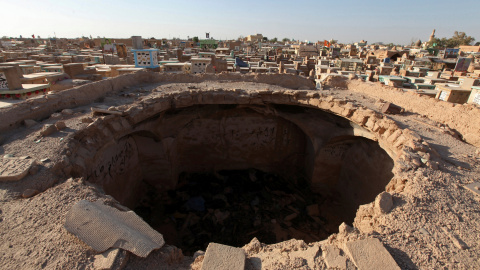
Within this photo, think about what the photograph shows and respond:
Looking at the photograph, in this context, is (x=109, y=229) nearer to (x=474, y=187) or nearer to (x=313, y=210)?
(x=474, y=187)

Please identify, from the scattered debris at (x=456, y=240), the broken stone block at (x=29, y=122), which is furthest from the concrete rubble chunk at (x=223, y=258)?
the broken stone block at (x=29, y=122)

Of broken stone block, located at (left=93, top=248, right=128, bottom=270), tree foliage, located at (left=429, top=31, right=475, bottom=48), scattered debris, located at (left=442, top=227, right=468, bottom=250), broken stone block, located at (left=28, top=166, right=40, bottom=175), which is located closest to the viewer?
broken stone block, located at (left=93, top=248, right=128, bottom=270)

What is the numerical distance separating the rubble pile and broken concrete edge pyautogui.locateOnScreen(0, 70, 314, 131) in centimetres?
425

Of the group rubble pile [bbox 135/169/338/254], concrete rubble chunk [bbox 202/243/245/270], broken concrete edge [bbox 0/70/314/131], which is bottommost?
rubble pile [bbox 135/169/338/254]

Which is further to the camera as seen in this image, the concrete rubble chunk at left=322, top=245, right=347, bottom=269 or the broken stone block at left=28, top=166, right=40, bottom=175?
the broken stone block at left=28, top=166, right=40, bottom=175

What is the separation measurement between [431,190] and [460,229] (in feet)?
2.85

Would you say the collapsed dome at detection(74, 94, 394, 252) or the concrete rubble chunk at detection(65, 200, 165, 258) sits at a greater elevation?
the concrete rubble chunk at detection(65, 200, 165, 258)

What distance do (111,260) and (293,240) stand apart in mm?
2522

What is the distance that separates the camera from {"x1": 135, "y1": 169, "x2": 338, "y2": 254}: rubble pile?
8695mm

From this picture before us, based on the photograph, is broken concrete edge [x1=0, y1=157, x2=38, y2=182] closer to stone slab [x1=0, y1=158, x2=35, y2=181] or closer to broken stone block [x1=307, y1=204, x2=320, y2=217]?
stone slab [x1=0, y1=158, x2=35, y2=181]

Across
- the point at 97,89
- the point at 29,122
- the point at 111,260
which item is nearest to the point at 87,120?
the point at 29,122

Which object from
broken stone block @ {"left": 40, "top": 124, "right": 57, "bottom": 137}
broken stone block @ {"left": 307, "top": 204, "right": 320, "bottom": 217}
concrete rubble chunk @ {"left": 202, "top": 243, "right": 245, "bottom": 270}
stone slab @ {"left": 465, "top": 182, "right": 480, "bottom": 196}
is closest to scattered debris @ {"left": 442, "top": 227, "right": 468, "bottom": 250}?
stone slab @ {"left": 465, "top": 182, "right": 480, "bottom": 196}

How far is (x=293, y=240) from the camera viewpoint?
386 centimetres

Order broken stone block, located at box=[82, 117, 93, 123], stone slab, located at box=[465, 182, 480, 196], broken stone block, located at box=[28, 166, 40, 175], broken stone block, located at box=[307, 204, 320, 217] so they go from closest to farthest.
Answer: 1. broken stone block, located at box=[28, 166, 40, 175]
2. stone slab, located at box=[465, 182, 480, 196]
3. broken stone block, located at box=[82, 117, 93, 123]
4. broken stone block, located at box=[307, 204, 320, 217]
